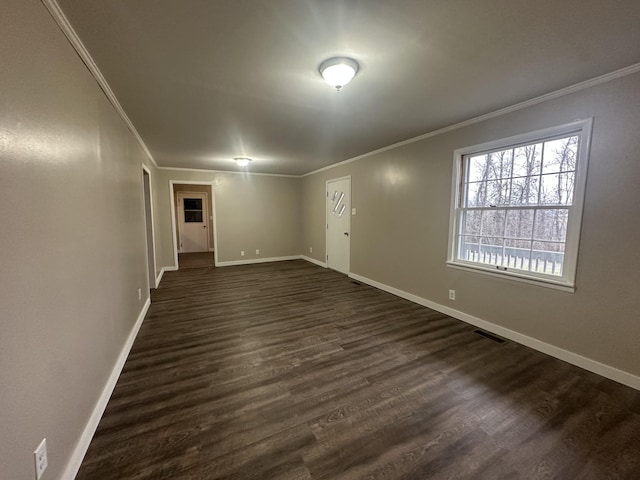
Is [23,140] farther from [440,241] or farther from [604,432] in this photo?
[440,241]

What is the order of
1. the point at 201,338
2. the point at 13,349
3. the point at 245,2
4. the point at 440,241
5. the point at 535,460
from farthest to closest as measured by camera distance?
the point at 440,241 < the point at 201,338 < the point at 535,460 < the point at 245,2 < the point at 13,349

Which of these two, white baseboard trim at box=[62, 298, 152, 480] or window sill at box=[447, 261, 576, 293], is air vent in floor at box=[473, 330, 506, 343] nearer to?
window sill at box=[447, 261, 576, 293]

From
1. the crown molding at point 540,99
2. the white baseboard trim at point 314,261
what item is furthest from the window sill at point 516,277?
the white baseboard trim at point 314,261

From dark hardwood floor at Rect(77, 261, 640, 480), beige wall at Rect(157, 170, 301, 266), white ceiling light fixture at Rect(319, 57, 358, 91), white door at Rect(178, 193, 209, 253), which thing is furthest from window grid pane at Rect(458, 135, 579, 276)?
white door at Rect(178, 193, 209, 253)

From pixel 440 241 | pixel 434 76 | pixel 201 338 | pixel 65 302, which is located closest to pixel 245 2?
pixel 434 76

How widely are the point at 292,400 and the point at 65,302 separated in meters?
1.51

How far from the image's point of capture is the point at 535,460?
1.46 m

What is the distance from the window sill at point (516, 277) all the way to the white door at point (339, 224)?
8.03ft

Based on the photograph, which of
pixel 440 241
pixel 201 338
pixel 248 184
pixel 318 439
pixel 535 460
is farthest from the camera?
pixel 248 184

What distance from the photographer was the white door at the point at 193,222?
8250 millimetres

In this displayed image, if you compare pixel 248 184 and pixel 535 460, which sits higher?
pixel 248 184

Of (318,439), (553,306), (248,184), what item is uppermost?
Answer: (248,184)

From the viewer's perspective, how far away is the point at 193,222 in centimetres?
840

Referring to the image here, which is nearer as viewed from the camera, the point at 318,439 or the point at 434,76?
the point at 318,439
